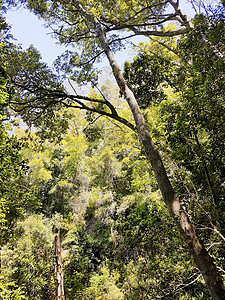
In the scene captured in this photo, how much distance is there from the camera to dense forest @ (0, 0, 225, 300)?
2.90 m

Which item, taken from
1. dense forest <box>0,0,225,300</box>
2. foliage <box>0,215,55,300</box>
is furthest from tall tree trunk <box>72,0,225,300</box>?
foliage <box>0,215,55,300</box>

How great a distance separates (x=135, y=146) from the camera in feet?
19.5

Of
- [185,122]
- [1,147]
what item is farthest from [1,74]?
[185,122]

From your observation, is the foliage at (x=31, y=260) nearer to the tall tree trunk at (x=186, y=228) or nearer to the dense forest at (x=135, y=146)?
the dense forest at (x=135, y=146)

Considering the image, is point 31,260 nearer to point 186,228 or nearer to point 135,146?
point 135,146

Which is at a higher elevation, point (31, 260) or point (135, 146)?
point (135, 146)

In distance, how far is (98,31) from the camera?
4.78 m

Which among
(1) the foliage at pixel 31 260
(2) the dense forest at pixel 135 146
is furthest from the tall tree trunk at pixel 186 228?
(1) the foliage at pixel 31 260

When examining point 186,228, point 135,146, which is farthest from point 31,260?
point 186,228

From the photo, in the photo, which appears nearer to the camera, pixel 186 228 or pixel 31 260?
pixel 186 228

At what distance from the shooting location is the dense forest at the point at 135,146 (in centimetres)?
290

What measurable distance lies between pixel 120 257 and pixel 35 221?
5.14m

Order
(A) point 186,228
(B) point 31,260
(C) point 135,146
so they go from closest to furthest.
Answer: (A) point 186,228, (C) point 135,146, (B) point 31,260

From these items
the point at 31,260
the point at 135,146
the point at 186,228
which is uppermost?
the point at 135,146
